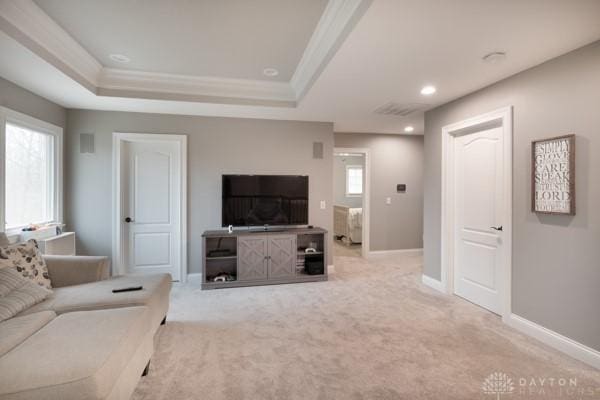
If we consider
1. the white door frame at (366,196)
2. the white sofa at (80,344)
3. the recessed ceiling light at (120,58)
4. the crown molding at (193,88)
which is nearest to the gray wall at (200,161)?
the crown molding at (193,88)

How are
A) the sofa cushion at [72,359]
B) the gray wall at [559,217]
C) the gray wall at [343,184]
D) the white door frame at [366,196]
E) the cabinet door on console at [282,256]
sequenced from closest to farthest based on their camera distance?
the sofa cushion at [72,359], the gray wall at [559,217], the cabinet door on console at [282,256], the white door frame at [366,196], the gray wall at [343,184]

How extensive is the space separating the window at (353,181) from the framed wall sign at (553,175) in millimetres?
6670

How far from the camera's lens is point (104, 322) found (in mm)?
1780

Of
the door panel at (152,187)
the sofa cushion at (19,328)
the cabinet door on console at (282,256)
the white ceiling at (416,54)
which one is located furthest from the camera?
the door panel at (152,187)

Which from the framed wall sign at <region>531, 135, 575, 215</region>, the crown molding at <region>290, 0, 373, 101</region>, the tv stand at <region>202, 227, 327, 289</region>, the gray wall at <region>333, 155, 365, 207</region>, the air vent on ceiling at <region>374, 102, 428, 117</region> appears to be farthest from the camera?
the gray wall at <region>333, 155, 365, 207</region>

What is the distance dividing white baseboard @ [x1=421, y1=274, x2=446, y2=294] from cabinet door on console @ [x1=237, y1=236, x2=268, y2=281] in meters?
2.22

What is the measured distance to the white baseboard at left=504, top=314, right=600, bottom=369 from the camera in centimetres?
223

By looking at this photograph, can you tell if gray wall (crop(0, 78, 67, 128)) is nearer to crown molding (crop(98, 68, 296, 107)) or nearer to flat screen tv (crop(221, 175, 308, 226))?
crown molding (crop(98, 68, 296, 107))

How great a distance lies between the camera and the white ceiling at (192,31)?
226cm

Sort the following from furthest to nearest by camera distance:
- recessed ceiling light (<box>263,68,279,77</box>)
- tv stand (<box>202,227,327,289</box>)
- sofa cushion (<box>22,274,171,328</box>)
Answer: tv stand (<box>202,227,327,289</box>), recessed ceiling light (<box>263,68,279,77</box>), sofa cushion (<box>22,274,171,328</box>)

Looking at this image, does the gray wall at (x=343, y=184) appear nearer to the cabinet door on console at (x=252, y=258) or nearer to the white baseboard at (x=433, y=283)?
the white baseboard at (x=433, y=283)

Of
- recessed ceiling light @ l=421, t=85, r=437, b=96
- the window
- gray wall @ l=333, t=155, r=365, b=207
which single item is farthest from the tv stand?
the window

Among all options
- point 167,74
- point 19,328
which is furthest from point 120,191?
point 19,328

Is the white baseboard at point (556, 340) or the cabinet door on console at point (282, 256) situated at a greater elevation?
the cabinet door on console at point (282, 256)
